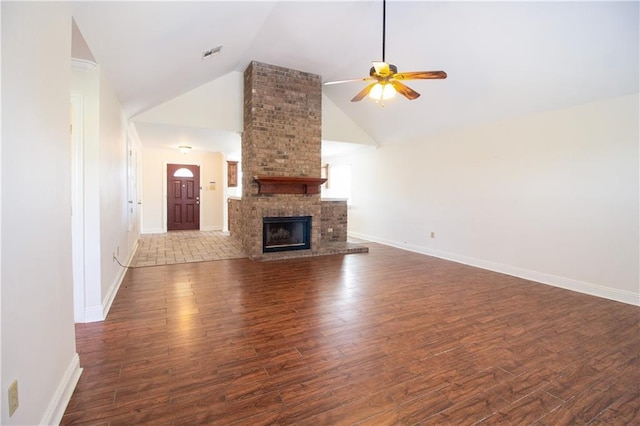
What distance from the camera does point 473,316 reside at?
2.95 metres

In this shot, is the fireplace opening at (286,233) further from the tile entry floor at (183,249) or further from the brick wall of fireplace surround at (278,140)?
the tile entry floor at (183,249)

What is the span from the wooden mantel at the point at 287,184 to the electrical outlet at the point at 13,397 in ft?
14.0

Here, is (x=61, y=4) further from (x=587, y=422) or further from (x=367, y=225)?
(x=367, y=225)

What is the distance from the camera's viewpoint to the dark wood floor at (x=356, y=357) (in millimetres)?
1662

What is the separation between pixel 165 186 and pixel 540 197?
8932 mm

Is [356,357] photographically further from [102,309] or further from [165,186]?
[165,186]

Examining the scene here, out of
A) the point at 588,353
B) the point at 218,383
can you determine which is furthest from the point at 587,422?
the point at 218,383

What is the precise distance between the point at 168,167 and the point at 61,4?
26.0ft

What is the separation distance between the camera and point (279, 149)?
18.4 ft

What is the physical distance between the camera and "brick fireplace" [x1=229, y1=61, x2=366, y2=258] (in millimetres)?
5430

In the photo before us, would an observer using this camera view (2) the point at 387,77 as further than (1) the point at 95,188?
Yes

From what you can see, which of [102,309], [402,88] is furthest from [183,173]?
[402,88]

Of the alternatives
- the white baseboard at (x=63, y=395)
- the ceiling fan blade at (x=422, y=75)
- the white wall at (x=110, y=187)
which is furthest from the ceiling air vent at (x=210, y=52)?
the white baseboard at (x=63, y=395)

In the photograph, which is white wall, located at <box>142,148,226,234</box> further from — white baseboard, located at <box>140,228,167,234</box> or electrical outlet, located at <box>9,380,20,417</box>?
electrical outlet, located at <box>9,380,20,417</box>
